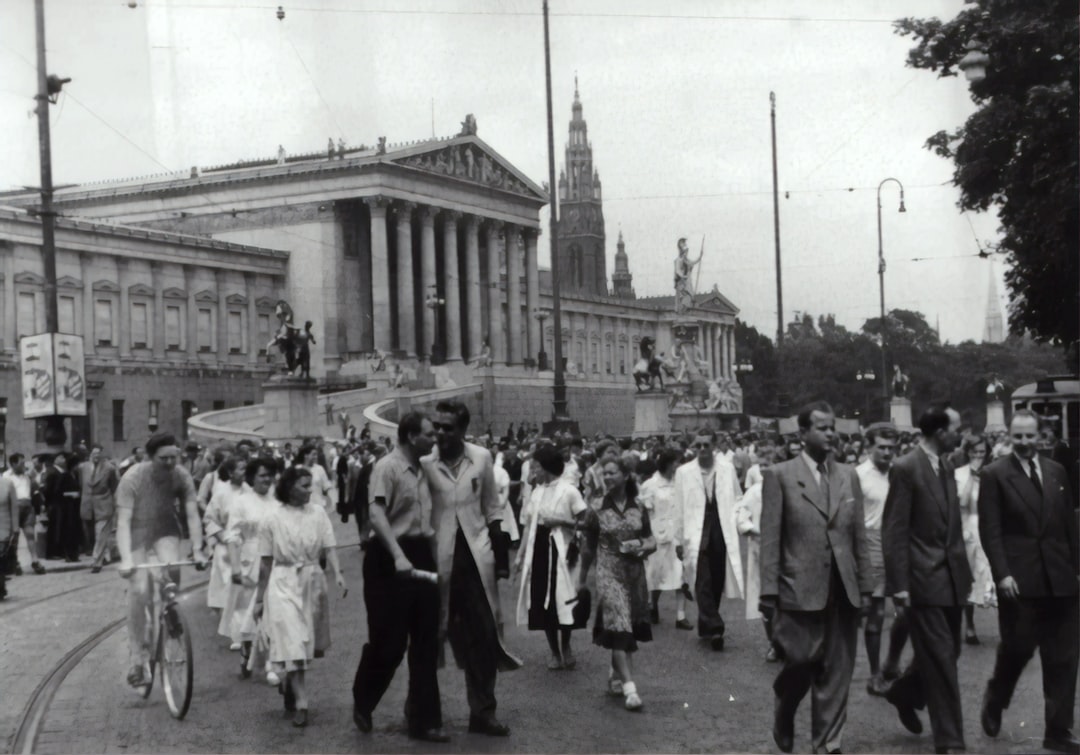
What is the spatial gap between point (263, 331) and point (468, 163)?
52.2ft

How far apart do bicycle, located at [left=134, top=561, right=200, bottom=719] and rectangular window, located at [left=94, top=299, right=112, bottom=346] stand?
57675mm

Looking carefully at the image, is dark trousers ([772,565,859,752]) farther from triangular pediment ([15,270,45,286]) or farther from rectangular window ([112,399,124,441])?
rectangular window ([112,399,124,441])

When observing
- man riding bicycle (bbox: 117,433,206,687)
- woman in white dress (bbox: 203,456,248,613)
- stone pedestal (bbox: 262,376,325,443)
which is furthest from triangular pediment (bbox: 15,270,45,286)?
man riding bicycle (bbox: 117,433,206,687)

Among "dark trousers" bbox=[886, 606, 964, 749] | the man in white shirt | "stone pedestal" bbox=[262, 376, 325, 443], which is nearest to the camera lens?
"dark trousers" bbox=[886, 606, 964, 749]

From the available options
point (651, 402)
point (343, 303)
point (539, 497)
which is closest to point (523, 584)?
point (539, 497)

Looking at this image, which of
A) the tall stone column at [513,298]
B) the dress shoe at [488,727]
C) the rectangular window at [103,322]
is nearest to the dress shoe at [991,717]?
the dress shoe at [488,727]

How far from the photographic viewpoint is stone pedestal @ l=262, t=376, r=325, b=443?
4566cm

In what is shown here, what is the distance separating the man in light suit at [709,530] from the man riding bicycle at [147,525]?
4618 mm

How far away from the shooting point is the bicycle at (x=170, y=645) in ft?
31.4

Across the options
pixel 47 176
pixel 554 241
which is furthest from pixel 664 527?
pixel 554 241

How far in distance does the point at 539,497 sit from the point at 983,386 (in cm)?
5097

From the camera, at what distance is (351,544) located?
26.1 meters

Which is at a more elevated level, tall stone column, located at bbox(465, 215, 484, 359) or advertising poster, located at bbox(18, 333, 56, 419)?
tall stone column, located at bbox(465, 215, 484, 359)

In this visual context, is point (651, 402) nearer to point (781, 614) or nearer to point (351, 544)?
point (351, 544)
